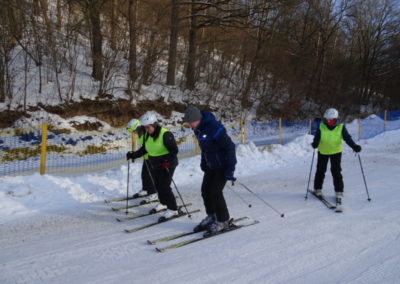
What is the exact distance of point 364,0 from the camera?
32.8 meters

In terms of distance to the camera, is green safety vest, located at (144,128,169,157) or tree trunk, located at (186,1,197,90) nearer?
green safety vest, located at (144,128,169,157)

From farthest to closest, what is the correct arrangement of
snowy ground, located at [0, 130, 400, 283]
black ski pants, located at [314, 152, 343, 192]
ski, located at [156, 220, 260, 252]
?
black ski pants, located at [314, 152, 343, 192]
ski, located at [156, 220, 260, 252]
snowy ground, located at [0, 130, 400, 283]

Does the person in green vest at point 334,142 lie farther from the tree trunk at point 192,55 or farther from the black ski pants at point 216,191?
the tree trunk at point 192,55

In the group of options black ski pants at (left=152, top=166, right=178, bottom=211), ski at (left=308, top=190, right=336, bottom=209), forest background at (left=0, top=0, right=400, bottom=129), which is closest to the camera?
black ski pants at (left=152, top=166, right=178, bottom=211)

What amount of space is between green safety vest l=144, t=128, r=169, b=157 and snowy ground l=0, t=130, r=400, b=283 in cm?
114

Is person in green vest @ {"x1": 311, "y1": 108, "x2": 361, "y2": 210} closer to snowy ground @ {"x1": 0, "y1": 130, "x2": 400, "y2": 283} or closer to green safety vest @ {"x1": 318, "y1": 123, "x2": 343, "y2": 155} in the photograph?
green safety vest @ {"x1": 318, "y1": 123, "x2": 343, "y2": 155}

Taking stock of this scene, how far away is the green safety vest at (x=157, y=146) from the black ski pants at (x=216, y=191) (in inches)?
38.0

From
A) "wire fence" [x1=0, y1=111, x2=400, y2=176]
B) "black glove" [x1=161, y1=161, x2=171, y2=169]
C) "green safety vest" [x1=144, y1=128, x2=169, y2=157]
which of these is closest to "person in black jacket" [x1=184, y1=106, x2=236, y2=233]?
"black glove" [x1=161, y1=161, x2=171, y2=169]

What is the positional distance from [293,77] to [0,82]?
21.2 metres

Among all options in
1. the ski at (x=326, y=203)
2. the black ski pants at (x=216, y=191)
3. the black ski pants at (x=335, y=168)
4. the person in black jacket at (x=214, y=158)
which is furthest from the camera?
the black ski pants at (x=335, y=168)

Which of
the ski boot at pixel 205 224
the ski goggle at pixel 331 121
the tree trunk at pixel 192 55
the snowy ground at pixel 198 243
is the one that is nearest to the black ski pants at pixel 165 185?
the snowy ground at pixel 198 243

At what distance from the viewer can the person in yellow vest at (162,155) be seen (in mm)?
5141

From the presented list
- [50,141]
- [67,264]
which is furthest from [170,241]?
[50,141]

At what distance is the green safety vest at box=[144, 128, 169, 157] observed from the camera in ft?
17.1
